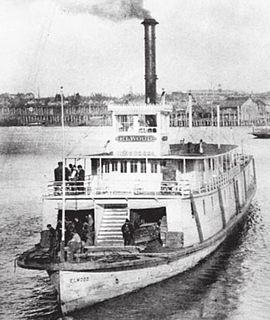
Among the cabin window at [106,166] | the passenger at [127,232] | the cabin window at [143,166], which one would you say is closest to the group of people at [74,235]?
the passenger at [127,232]

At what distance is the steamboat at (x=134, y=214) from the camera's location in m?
20.3

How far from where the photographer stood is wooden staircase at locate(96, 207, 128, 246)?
23.8 metres

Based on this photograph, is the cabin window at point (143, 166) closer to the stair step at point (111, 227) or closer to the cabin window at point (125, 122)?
the cabin window at point (125, 122)

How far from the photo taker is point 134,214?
25172mm

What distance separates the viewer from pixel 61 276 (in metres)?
19.5

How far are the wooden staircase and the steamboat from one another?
41 millimetres

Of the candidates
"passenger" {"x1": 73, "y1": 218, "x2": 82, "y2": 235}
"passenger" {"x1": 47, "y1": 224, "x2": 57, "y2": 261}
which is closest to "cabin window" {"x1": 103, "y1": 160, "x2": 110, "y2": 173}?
"passenger" {"x1": 73, "y1": 218, "x2": 82, "y2": 235}

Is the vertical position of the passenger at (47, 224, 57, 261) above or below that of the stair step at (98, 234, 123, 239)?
above

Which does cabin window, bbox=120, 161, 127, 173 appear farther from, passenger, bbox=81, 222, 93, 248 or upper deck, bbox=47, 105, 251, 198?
passenger, bbox=81, 222, 93, 248

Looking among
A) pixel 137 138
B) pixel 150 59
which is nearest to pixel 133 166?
pixel 137 138

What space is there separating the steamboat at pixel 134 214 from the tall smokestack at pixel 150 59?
4576 mm

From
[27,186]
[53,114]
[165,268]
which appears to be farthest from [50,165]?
[53,114]

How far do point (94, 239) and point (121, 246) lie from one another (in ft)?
5.01

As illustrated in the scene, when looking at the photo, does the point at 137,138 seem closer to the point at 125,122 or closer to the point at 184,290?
the point at 125,122
